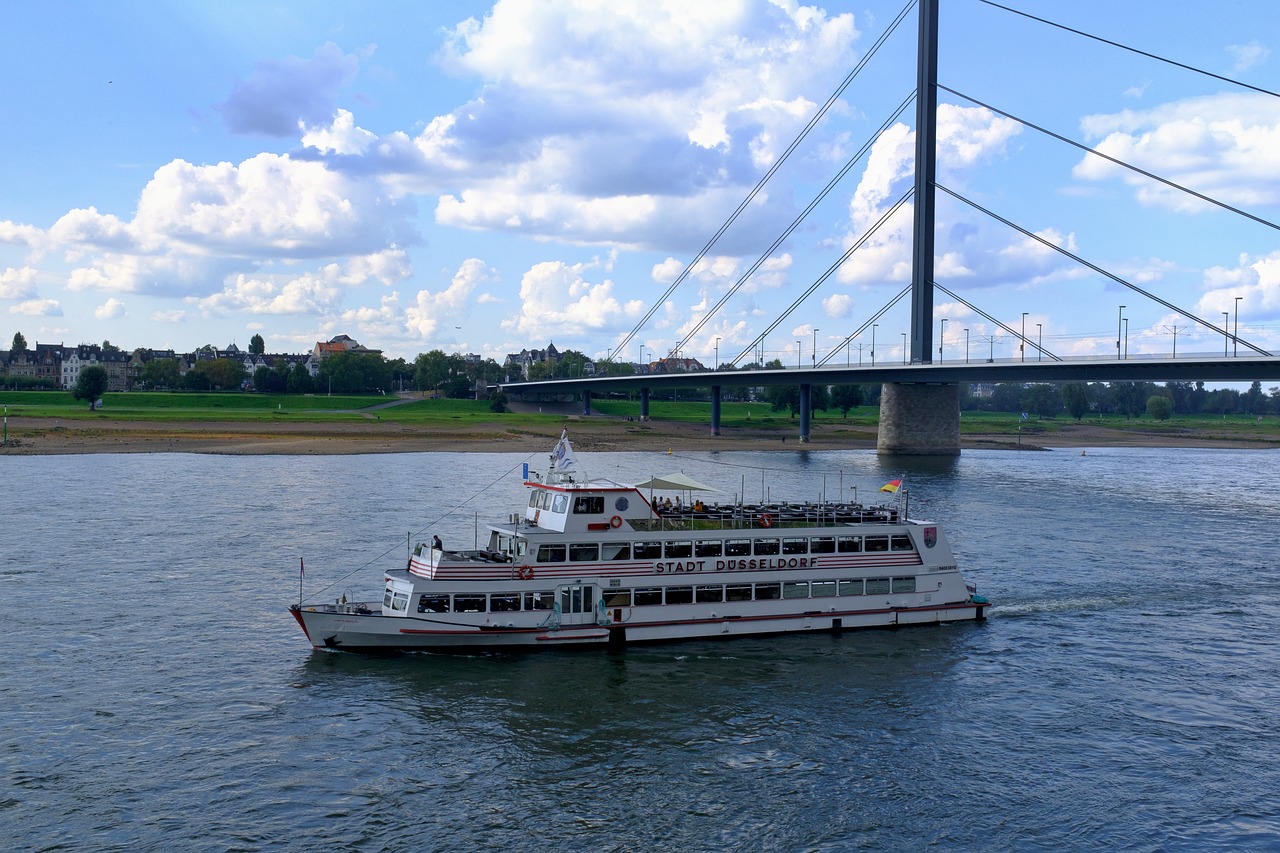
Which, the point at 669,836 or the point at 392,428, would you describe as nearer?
the point at 669,836

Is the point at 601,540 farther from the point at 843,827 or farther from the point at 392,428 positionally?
the point at 392,428

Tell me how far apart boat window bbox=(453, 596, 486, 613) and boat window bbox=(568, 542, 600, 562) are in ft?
10.6

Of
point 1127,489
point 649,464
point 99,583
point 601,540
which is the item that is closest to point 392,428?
point 649,464

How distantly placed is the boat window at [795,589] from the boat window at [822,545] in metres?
1.20

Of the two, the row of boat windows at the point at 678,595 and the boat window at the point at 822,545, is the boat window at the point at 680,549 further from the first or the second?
the boat window at the point at 822,545

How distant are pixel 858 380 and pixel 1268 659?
95235 mm

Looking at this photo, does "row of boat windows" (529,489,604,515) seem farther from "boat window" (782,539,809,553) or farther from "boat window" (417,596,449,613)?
"boat window" (782,539,809,553)

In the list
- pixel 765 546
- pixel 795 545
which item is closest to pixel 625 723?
pixel 765 546

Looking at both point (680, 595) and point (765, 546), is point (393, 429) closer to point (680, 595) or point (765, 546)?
point (765, 546)

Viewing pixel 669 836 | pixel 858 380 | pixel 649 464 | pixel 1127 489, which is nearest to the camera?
pixel 669 836

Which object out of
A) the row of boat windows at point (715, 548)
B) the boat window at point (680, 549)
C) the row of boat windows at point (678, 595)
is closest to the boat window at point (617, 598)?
the row of boat windows at point (678, 595)

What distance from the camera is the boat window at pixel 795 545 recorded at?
3753 centimetres

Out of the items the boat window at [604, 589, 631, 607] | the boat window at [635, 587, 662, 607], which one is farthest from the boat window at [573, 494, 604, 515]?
the boat window at [635, 587, 662, 607]

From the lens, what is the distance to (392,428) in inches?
5389
